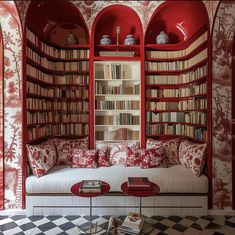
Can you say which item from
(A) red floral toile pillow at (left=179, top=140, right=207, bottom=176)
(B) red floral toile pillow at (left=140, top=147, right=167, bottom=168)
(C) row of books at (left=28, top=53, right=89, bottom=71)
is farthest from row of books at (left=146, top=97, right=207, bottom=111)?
(C) row of books at (left=28, top=53, right=89, bottom=71)

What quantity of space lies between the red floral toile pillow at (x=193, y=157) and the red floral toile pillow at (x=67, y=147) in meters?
1.58

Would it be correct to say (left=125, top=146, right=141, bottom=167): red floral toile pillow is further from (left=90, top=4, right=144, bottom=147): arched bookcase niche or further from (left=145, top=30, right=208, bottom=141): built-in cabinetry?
(left=145, top=30, right=208, bottom=141): built-in cabinetry

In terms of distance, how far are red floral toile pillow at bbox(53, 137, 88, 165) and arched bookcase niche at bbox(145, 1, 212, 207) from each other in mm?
1170

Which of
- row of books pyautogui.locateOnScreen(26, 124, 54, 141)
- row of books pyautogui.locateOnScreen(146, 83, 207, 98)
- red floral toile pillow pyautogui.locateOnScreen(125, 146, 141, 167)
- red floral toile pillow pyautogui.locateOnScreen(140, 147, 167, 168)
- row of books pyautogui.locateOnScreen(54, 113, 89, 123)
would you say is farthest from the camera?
row of books pyautogui.locateOnScreen(54, 113, 89, 123)

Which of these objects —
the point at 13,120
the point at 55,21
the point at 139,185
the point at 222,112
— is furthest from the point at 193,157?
the point at 55,21

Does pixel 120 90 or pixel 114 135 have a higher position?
pixel 120 90

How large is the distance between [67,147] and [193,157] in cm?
195

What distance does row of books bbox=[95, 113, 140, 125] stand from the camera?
3.71m

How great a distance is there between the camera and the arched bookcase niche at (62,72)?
3443mm

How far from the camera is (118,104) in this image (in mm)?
3713

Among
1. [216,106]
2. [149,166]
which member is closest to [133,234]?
[149,166]

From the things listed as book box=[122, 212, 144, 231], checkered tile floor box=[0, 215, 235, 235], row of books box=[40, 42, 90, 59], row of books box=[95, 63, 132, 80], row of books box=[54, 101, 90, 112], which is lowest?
checkered tile floor box=[0, 215, 235, 235]

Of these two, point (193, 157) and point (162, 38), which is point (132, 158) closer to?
point (193, 157)

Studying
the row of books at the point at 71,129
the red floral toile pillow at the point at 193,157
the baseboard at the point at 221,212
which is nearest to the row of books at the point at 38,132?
the row of books at the point at 71,129
